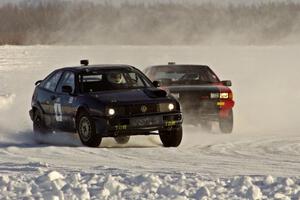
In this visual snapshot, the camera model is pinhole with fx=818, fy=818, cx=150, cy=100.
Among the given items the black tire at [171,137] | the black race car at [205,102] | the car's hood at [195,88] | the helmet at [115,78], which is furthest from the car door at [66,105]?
the car's hood at [195,88]

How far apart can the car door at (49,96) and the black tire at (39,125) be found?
129 millimetres

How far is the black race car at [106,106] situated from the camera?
12648 millimetres

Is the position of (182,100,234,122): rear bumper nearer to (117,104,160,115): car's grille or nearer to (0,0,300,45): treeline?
(117,104,160,115): car's grille

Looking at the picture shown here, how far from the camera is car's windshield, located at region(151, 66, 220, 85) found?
16.6 m

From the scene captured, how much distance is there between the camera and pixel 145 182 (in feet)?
27.5

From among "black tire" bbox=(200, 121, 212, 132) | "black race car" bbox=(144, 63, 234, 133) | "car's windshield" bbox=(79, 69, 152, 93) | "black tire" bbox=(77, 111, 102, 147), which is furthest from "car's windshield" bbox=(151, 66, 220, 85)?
"black tire" bbox=(77, 111, 102, 147)

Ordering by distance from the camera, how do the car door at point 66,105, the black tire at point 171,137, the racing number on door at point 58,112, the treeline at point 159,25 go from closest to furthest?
the black tire at point 171,137 → the car door at point 66,105 → the racing number on door at point 58,112 → the treeline at point 159,25

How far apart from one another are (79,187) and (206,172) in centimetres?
220

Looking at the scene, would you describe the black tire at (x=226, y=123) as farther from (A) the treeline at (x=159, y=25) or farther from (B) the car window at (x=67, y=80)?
(A) the treeline at (x=159, y=25)

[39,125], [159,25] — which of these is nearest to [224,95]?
[39,125]

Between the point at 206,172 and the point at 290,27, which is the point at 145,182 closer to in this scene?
the point at 206,172

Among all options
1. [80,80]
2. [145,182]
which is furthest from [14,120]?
[145,182]

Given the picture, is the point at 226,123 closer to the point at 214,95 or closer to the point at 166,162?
the point at 214,95

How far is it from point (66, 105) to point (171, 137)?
1.84 metres
